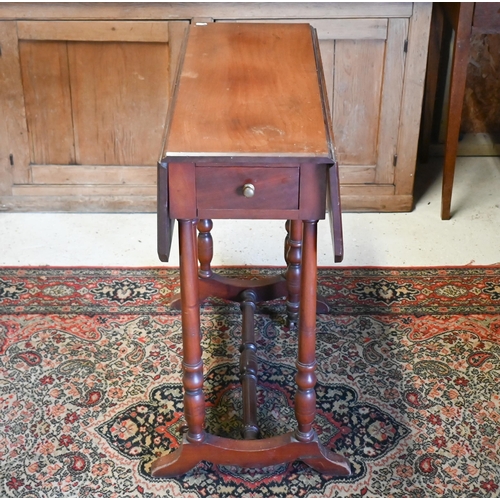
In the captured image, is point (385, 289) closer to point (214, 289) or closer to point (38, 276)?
point (214, 289)

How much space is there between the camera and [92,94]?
3164mm

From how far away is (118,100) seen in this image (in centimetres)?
317

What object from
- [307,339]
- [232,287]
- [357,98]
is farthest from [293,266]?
[357,98]

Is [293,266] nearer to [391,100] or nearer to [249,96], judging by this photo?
[249,96]

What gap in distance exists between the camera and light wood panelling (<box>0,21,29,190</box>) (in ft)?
10.1

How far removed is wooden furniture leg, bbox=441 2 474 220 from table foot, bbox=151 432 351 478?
1.56 meters

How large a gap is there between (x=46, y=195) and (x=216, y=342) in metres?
1.22

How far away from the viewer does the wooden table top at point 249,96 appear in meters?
1.67

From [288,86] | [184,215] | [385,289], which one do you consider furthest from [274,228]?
[184,215]

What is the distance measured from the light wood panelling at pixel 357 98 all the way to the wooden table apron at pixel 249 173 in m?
0.71

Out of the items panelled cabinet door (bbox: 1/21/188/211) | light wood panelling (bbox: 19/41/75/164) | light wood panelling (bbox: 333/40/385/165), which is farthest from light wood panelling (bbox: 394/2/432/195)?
light wood panelling (bbox: 19/41/75/164)

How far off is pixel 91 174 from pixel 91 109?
273mm

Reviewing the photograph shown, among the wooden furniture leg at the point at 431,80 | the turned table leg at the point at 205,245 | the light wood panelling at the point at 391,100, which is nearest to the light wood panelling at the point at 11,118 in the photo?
the turned table leg at the point at 205,245

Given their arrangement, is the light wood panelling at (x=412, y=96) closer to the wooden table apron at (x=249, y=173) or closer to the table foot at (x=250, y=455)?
the wooden table apron at (x=249, y=173)
